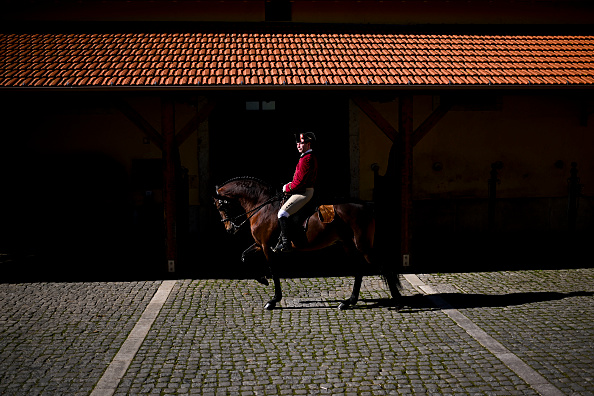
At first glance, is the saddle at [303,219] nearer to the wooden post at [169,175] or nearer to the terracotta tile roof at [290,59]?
the terracotta tile roof at [290,59]

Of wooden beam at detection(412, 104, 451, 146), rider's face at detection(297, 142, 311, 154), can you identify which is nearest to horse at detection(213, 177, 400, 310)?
rider's face at detection(297, 142, 311, 154)

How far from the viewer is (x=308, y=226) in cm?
720

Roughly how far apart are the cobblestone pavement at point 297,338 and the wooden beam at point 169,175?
0.75 m

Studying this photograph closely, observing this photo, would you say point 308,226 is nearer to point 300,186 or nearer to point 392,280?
point 300,186

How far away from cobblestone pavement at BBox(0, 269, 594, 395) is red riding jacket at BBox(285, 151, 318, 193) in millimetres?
1662

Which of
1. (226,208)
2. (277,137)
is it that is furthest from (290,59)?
(226,208)

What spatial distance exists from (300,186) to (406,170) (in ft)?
8.96

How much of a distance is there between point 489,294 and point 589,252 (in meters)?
4.18

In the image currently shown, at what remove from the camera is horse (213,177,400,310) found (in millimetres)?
7156

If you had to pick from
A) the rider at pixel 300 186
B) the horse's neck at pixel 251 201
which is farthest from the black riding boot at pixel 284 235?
the horse's neck at pixel 251 201

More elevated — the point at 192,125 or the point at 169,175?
the point at 192,125

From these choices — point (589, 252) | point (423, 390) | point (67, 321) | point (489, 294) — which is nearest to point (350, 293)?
point (489, 294)

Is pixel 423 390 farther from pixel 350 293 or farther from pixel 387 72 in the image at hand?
pixel 387 72

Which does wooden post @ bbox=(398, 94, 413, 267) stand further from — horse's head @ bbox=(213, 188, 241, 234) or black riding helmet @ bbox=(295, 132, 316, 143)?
horse's head @ bbox=(213, 188, 241, 234)
